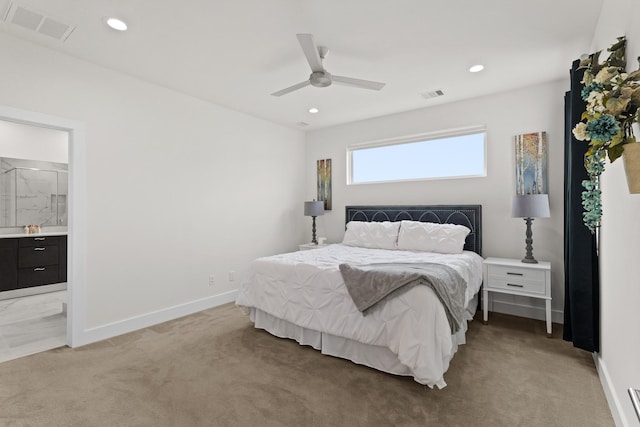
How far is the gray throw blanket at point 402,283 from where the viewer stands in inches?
92.1

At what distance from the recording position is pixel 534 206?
3.36 meters

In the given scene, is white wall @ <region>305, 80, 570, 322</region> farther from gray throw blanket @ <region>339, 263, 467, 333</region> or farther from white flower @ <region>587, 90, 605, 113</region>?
white flower @ <region>587, 90, 605, 113</region>

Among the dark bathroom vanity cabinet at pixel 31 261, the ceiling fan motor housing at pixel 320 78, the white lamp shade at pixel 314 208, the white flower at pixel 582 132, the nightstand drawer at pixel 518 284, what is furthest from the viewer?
the white lamp shade at pixel 314 208

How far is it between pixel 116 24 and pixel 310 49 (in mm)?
1583

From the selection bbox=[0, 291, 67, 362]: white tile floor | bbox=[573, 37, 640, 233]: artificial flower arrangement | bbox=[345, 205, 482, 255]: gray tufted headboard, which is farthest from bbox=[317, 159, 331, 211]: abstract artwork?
bbox=[573, 37, 640, 233]: artificial flower arrangement

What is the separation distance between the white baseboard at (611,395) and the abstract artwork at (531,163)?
6.33 feet

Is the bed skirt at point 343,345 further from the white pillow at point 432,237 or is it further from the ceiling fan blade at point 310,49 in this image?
the ceiling fan blade at point 310,49

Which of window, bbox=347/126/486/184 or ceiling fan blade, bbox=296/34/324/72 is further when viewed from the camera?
window, bbox=347/126/486/184

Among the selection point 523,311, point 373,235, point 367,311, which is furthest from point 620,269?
point 373,235

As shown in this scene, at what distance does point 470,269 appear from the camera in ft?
10.6

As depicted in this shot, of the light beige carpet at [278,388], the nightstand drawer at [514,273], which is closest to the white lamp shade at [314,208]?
the light beige carpet at [278,388]

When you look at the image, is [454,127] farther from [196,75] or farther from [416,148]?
[196,75]

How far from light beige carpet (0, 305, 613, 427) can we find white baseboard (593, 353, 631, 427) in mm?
49

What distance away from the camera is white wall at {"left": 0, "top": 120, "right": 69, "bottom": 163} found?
493 centimetres
